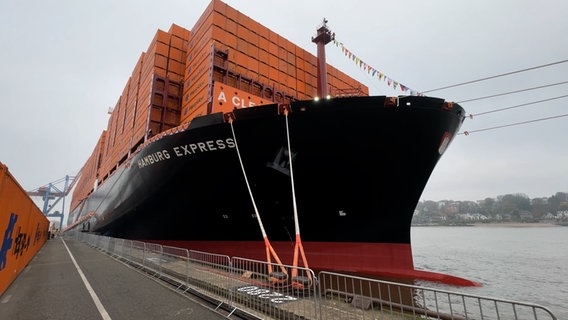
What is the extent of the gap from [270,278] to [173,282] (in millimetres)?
3895

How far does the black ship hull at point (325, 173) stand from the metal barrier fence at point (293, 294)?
4.85 ft

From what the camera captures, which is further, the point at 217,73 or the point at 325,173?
the point at 217,73

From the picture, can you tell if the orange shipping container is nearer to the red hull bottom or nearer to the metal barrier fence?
the metal barrier fence

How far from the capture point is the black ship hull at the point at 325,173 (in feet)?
32.2

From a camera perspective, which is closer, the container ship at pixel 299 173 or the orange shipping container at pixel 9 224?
the orange shipping container at pixel 9 224

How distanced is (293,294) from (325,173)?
525 cm

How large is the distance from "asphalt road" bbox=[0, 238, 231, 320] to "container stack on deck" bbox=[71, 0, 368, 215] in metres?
7.08

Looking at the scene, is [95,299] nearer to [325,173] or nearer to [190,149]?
[190,149]

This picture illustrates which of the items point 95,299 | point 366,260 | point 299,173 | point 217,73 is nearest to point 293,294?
point 95,299

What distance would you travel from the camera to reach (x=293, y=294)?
18.8 ft

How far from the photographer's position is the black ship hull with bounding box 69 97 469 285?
9805mm

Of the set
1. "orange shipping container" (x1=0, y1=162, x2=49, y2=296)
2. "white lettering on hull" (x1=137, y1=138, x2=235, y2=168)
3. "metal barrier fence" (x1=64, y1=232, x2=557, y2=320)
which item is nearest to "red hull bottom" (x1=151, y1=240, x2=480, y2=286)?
"metal barrier fence" (x1=64, y1=232, x2=557, y2=320)

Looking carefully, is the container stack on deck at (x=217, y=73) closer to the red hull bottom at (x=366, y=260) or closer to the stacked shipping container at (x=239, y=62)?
the stacked shipping container at (x=239, y=62)

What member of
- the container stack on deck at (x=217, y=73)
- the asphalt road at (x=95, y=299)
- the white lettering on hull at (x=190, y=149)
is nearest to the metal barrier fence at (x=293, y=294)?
the asphalt road at (x=95, y=299)
